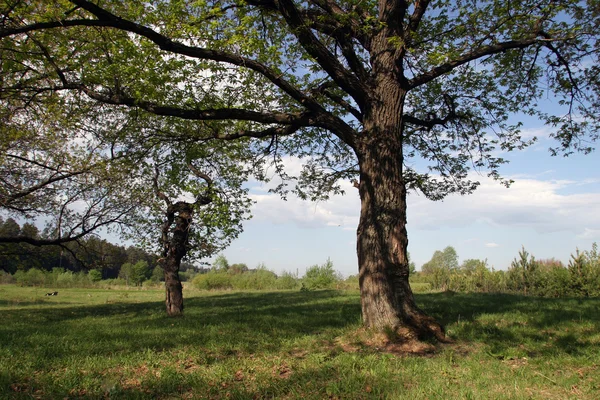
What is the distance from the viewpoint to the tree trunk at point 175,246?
12.3 meters

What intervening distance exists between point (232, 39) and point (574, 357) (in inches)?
298

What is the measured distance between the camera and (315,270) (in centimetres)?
3716

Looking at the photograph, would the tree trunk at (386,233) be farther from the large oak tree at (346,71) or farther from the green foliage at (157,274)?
the green foliage at (157,274)

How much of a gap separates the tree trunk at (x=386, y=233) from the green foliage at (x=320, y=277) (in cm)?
2566

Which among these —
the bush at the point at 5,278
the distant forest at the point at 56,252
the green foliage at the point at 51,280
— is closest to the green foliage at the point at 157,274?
the green foliage at the point at 51,280

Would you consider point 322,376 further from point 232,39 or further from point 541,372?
point 232,39

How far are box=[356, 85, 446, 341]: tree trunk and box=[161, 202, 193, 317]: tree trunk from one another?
706 centimetres

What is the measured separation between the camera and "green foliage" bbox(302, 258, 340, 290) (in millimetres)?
33406

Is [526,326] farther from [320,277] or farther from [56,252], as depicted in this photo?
[320,277]

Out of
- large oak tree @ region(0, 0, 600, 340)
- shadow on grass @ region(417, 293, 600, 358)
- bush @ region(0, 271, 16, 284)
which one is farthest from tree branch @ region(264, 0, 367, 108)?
bush @ region(0, 271, 16, 284)

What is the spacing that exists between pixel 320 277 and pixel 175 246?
2310cm

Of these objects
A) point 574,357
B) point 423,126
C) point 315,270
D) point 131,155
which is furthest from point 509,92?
point 315,270

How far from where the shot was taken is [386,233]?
702 cm

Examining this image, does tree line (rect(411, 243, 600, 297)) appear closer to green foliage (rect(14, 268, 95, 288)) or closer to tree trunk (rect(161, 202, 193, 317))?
tree trunk (rect(161, 202, 193, 317))
